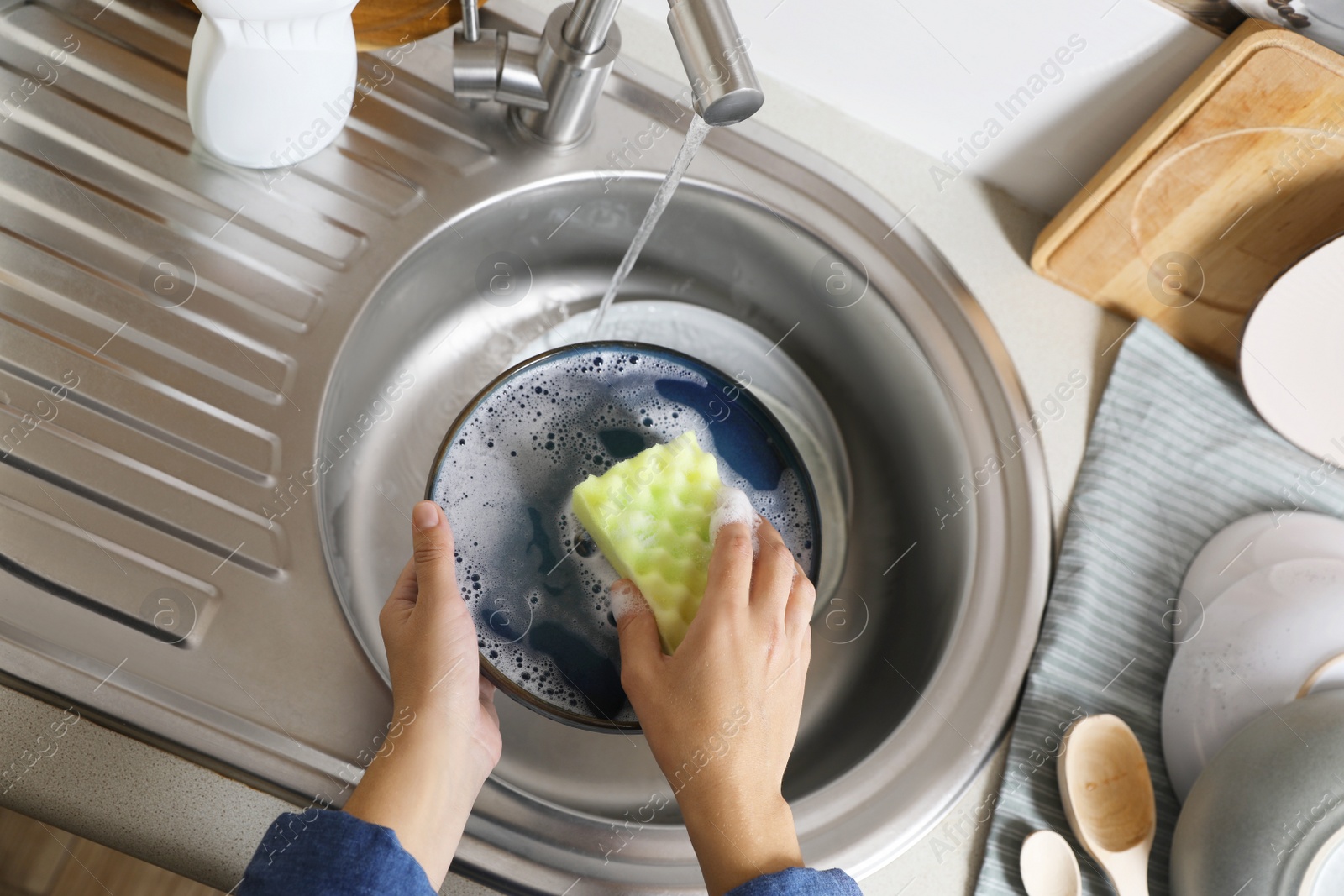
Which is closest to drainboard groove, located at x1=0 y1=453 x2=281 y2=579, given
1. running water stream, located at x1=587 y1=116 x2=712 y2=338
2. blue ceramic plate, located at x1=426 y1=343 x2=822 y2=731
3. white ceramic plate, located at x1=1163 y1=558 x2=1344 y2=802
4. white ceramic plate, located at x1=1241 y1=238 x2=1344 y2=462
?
→ blue ceramic plate, located at x1=426 y1=343 x2=822 y2=731

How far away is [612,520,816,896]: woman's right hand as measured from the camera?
549 millimetres

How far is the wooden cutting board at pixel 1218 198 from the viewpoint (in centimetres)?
67

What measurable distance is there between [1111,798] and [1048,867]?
0.24 ft

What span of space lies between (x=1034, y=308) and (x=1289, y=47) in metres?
0.27

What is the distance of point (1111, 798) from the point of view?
0.64 m

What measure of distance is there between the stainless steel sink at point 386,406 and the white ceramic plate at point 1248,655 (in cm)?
13

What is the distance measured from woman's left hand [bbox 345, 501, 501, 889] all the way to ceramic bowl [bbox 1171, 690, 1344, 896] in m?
0.48

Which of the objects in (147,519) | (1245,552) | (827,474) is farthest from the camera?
(827,474)

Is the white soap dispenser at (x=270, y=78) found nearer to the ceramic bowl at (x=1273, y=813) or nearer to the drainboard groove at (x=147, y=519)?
the drainboard groove at (x=147, y=519)

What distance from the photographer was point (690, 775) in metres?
0.56

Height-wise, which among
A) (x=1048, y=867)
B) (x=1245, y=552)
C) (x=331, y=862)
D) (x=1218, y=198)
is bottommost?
(x=331, y=862)

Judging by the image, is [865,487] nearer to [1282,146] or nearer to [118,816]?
[1282,146]

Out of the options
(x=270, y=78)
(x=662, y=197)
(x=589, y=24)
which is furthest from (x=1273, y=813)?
(x=270, y=78)

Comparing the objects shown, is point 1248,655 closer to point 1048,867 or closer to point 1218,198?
point 1048,867
